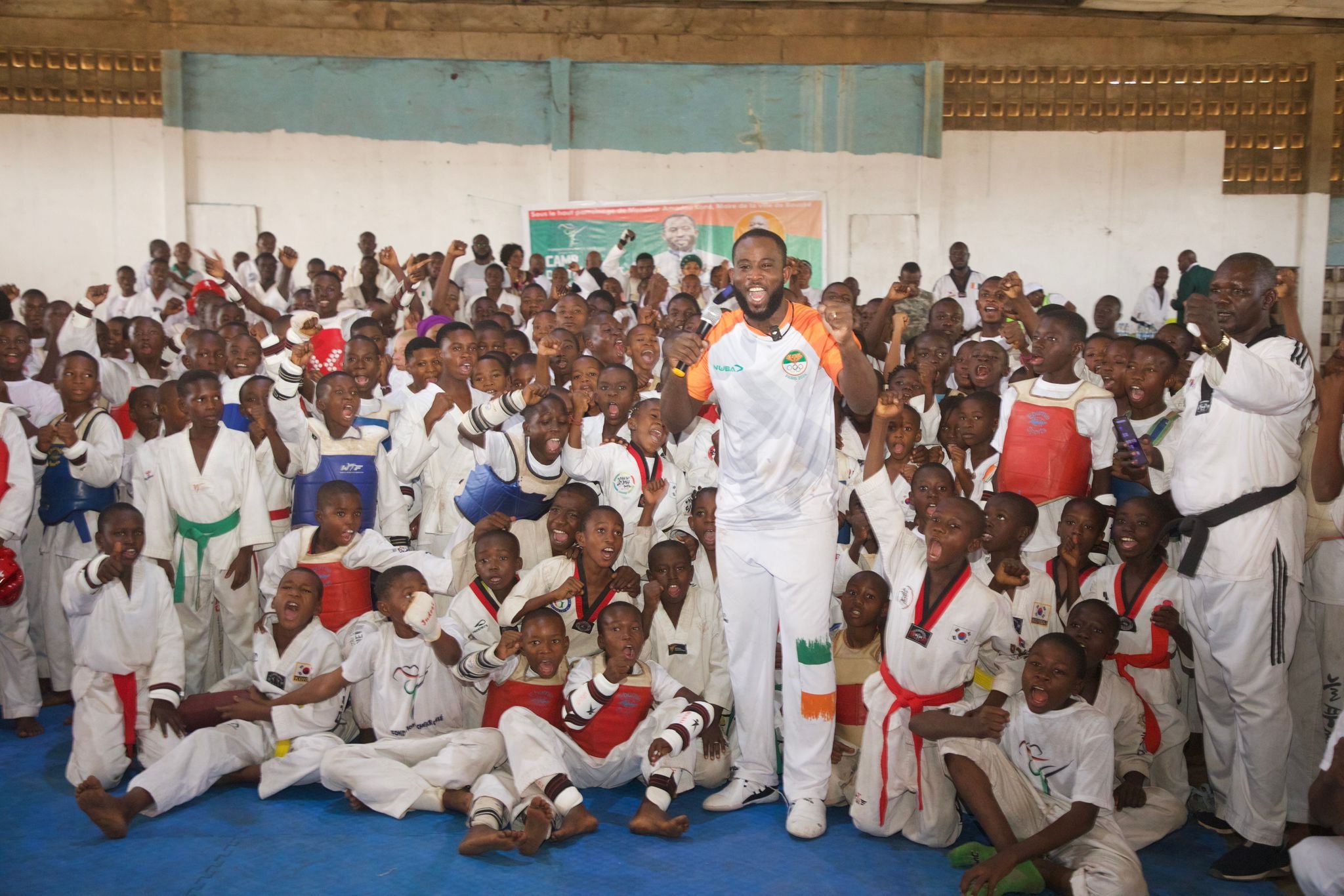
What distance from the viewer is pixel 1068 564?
4.45 metres

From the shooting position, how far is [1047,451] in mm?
4664

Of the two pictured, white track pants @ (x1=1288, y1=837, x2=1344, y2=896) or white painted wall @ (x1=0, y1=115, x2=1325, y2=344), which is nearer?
white track pants @ (x1=1288, y1=837, x2=1344, y2=896)

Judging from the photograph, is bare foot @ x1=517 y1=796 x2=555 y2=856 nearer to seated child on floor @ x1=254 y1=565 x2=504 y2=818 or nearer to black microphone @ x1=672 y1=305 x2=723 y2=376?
seated child on floor @ x1=254 y1=565 x2=504 y2=818

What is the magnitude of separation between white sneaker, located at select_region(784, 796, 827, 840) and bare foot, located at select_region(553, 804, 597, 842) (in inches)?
27.8

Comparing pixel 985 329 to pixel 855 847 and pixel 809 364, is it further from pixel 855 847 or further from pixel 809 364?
pixel 855 847

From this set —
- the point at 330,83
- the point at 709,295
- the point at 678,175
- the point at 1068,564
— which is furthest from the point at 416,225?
the point at 1068,564

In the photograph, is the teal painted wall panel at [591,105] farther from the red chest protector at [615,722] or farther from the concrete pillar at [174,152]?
the red chest protector at [615,722]

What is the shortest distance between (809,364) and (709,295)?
6.07 m

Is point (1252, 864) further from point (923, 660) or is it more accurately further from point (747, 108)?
point (747, 108)

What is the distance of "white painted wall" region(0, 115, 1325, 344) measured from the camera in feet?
36.2

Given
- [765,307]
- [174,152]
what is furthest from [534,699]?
[174,152]

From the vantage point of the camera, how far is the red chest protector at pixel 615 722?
13.8 feet

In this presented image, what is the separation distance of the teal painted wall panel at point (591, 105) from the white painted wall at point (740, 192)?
145 millimetres

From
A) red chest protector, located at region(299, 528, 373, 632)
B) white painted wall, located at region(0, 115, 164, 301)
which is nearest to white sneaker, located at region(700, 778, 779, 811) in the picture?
red chest protector, located at region(299, 528, 373, 632)
